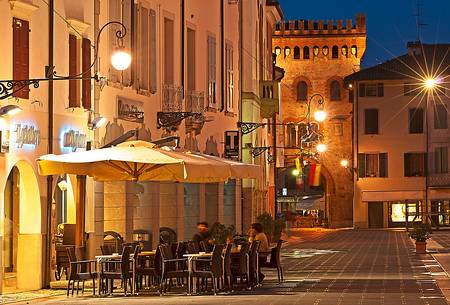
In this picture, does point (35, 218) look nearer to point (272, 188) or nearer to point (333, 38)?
point (272, 188)

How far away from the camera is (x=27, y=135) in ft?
75.8

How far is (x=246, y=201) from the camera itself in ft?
149

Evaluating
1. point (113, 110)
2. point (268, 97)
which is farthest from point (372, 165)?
point (113, 110)

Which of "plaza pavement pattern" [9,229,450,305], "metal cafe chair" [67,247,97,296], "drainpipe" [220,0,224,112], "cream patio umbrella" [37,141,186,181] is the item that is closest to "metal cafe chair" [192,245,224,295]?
"plaza pavement pattern" [9,229,450,305]

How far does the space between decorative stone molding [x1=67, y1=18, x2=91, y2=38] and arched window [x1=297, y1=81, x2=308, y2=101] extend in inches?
2395

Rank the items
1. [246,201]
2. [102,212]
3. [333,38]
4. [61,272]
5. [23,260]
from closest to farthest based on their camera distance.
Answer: [23,260], [61,272], [102,212], [246,201], [333,38]

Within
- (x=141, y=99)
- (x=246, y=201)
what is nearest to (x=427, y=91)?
(x=246, y=201)

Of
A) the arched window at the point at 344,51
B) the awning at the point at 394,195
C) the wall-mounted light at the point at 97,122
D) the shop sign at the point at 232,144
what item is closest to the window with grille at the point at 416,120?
the awning at the point at 394,195

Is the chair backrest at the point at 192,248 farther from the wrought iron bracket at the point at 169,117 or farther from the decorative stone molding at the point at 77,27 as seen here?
the wrought iron bracket at the point at 169,117

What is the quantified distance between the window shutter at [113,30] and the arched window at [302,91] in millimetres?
58142

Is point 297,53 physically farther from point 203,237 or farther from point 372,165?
point 203,237

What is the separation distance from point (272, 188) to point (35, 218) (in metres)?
39.3

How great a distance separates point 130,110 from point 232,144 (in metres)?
11.3

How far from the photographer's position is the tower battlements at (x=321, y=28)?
88250mm
